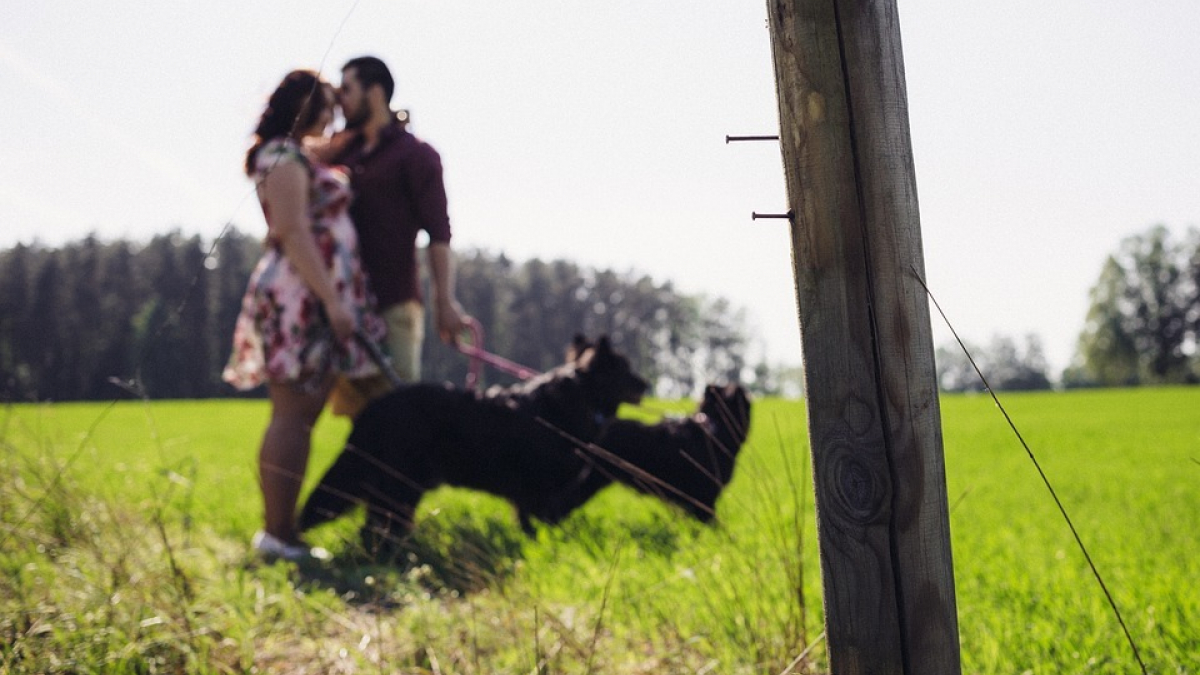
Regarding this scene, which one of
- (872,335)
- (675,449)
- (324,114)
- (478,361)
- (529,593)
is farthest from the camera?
(675,449)

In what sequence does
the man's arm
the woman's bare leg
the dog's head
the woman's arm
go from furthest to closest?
the dog's head < the man's arm < the woman's bare leg < the woman's arm

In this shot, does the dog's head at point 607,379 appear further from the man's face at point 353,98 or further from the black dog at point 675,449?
the man's face at point 353,98

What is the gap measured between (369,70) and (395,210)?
0.74 metres

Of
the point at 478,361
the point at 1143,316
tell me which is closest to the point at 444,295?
the point at 478,361

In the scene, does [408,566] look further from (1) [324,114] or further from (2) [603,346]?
(1) [324,114]

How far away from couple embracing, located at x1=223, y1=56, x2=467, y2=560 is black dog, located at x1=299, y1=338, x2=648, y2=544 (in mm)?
273

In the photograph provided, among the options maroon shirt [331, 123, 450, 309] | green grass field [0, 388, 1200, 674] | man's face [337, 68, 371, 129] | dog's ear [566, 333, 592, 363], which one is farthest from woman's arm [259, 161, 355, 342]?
dog's ear [566, 333, 592, 363]

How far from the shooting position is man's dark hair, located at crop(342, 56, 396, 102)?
454cm

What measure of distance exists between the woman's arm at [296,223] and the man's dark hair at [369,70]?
0.71 metres

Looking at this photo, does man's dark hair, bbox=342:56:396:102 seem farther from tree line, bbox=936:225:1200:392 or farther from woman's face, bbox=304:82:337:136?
tree line, bbox=936:225:1200:392

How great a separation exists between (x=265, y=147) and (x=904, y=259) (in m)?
3.65

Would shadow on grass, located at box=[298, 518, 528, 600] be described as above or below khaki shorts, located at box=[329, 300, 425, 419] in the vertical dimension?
below

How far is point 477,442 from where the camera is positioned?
4727 millimetres

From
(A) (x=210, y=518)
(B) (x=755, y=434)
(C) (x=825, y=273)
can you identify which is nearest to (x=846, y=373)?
(C) (x=825, y=273)
